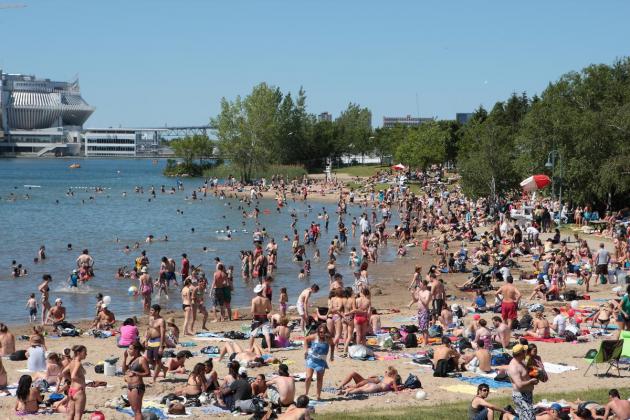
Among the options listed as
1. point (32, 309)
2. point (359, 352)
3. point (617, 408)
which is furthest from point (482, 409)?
point (32, 309)

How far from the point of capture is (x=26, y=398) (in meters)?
12.2

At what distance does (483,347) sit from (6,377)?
7807 millimetres

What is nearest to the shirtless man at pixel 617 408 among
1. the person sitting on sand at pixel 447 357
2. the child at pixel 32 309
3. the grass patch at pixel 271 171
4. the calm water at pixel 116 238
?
the person sitting on sand at pixel 447 357

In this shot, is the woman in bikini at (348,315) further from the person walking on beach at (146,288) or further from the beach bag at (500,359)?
the person walking on beach at (146,288)

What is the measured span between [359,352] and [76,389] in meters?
5.60

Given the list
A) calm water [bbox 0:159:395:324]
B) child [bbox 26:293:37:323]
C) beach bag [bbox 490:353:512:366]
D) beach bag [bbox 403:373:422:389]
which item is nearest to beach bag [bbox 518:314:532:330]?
beach bag [bbox 490:353:512:366]

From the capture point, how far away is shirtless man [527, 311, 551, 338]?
669 inches

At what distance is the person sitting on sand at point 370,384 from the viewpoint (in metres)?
13.2

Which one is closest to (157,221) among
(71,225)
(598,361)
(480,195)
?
(71,225)

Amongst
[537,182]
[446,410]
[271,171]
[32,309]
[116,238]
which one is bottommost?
[116,238]

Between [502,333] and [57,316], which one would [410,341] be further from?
[57,316]

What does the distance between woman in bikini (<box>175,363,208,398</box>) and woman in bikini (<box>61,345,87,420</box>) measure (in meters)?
1.69

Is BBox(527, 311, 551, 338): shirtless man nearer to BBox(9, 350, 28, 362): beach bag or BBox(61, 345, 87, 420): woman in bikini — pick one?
BBox(61, 345, 87, 420): woman in bikini

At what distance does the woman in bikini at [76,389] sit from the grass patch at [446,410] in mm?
3181
